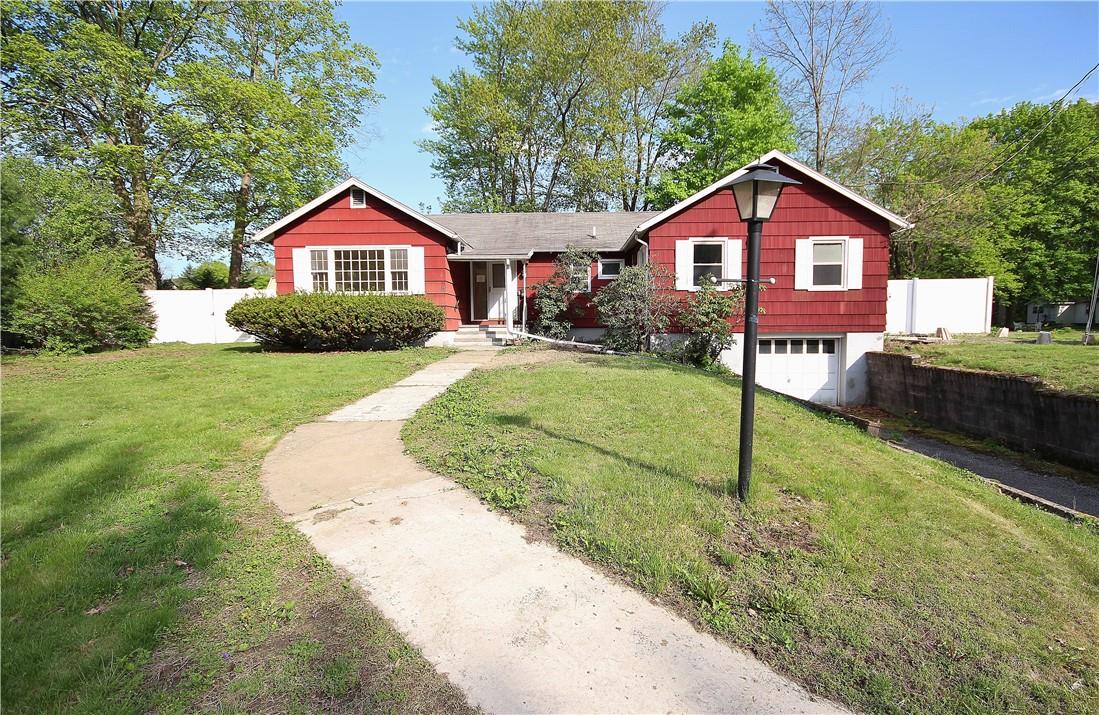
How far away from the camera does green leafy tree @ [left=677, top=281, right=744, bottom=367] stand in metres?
12.4

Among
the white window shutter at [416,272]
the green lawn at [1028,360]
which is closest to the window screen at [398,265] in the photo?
the white window shutter at [416,272]

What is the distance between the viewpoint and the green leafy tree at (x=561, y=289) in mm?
15555

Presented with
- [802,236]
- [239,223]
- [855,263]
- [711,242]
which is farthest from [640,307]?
[239,223]

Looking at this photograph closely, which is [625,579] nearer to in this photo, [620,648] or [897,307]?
[620,648]

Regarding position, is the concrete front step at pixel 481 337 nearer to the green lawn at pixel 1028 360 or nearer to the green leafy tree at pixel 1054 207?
the green lawn at pixel 1028 360

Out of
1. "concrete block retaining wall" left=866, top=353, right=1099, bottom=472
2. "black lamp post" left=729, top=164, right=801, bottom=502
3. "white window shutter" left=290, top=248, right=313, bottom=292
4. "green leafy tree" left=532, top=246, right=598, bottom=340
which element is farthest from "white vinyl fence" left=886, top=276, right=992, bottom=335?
"white window shutter" left=290, top=248, right=313, bottom=292

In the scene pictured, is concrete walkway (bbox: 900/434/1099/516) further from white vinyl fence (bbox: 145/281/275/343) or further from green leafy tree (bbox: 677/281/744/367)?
white vinyl fence (bbox: 145/281/275/343)

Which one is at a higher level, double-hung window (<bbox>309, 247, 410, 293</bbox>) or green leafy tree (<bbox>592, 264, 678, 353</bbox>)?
double-hung window (<bbox>309, 247, 410, 293</bbox>)

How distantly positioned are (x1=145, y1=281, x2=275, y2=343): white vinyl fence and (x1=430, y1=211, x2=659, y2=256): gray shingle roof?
316 inches

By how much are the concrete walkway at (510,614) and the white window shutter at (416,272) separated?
1110 centimetres

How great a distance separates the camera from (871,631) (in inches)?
97.0

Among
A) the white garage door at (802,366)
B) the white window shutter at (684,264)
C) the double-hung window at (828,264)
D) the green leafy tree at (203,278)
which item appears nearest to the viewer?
the double-hung window at (828,264)

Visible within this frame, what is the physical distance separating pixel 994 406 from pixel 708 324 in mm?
5933

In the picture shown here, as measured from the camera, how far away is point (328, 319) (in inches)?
485
